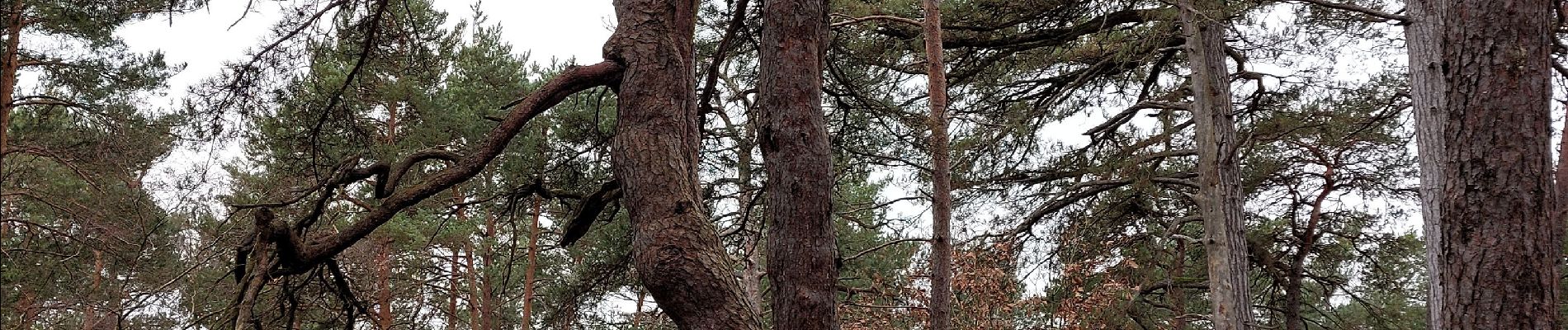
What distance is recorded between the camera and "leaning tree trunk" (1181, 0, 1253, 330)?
27.8 ft

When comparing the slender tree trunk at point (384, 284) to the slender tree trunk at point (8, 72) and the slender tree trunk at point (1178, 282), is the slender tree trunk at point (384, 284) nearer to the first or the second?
the slender tree trunk at point (8, 72)

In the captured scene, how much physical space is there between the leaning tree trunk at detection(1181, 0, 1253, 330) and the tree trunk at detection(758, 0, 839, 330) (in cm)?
529

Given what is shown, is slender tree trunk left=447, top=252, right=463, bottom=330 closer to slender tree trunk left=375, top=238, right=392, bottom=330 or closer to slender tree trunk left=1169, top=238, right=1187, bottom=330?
slender tree trunk left=375, top=238, right=392, bottom=330

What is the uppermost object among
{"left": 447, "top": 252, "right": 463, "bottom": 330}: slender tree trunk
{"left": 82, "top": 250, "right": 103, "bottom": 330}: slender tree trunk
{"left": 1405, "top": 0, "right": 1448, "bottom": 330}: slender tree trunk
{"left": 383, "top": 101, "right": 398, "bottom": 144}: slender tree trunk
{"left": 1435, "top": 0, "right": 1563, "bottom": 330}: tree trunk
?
{"left": 383, "top": 101, "right": 398, "bottom": 144}: slender tree trunk

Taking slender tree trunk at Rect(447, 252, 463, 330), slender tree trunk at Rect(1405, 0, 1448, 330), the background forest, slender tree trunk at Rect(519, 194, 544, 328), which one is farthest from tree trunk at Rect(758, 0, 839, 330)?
slender tree trunk at Rect(447, 252, 463, 330)

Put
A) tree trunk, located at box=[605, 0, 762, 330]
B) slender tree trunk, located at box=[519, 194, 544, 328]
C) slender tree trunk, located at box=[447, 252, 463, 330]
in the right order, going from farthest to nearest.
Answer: slender tree trunk, located at box=[447, 252, 463, 330]
slender tree trunk, located at box=[519, 194, 544, 328]
tree trunk, located at box=[605, 0, 762, 330]

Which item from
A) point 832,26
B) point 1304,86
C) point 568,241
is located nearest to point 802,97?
point 568,241

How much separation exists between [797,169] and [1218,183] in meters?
5.78

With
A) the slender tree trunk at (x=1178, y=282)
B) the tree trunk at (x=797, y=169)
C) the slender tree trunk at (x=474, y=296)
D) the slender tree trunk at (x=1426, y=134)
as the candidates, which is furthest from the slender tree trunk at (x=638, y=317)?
the tree trunk at (x=797, y=169)

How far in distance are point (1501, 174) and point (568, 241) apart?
3.57 meters

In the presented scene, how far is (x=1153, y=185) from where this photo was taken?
9.05 metres

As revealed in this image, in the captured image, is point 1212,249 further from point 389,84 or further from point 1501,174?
point 389,84

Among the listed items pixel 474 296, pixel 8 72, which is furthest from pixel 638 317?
pixel 8 72

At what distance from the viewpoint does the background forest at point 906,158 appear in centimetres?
843
